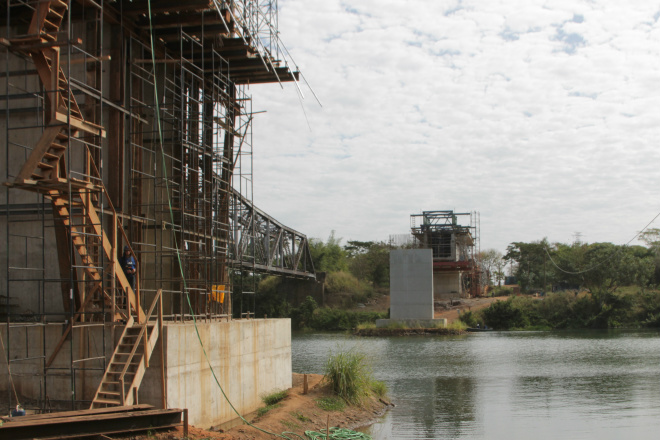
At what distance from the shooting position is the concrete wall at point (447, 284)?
285 ft

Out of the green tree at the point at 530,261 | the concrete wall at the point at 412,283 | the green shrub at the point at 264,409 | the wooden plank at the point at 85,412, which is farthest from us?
the green tree at the point at 530,261

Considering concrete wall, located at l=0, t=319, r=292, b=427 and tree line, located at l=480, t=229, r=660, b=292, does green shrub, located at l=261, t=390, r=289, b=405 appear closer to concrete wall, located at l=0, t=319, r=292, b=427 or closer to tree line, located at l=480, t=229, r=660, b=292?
concrete wall, located at l=0, t=319, r=292, b=427

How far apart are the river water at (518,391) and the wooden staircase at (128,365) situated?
666cm

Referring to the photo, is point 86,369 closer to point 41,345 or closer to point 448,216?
point 41,345

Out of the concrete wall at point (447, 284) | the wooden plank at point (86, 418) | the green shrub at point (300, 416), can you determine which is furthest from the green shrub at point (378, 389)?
the concrete wall at point (447, 284)

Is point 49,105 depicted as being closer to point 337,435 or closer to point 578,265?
point 337,435

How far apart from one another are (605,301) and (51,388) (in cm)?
7311

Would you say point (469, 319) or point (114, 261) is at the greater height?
point (114, 261)

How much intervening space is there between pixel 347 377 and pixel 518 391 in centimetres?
960

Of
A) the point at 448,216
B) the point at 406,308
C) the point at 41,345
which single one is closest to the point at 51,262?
the point at 41,345

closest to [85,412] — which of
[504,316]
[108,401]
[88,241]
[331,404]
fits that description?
[108,401]

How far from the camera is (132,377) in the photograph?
13.3 meters

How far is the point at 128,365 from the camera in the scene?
13.0 metres

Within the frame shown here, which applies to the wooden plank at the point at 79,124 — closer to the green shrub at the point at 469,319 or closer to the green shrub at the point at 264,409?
the green shrub at the point at 264,409
